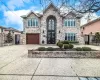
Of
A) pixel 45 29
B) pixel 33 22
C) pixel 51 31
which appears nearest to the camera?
pixel 45 29

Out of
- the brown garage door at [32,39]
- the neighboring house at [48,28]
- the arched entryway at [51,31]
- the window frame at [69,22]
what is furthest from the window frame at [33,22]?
the window frame at [69,22]

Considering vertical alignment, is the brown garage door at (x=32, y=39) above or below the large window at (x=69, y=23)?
below

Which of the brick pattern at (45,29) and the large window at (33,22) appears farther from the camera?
the large window at (33,22)

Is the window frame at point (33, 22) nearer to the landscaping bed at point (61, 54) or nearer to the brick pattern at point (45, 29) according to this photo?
the brick pattern at point (45, 29)

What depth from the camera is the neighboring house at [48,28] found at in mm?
28844

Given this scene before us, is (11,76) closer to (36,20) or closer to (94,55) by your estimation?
(94,55)

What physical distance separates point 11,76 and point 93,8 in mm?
4428

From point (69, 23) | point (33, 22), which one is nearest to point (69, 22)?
point (69, 23)

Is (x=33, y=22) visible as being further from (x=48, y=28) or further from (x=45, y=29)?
(x=48, y=28)

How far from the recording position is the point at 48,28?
29.8m

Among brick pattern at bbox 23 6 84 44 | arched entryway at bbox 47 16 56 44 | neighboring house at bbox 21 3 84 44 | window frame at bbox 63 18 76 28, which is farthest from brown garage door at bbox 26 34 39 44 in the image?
window frame at bbox 63 18 76 28

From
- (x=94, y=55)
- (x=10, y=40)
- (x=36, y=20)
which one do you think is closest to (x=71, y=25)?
(x=36, y=20)

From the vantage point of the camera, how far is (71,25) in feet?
94.6

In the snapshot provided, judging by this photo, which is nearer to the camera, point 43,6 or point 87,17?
point 43,6
